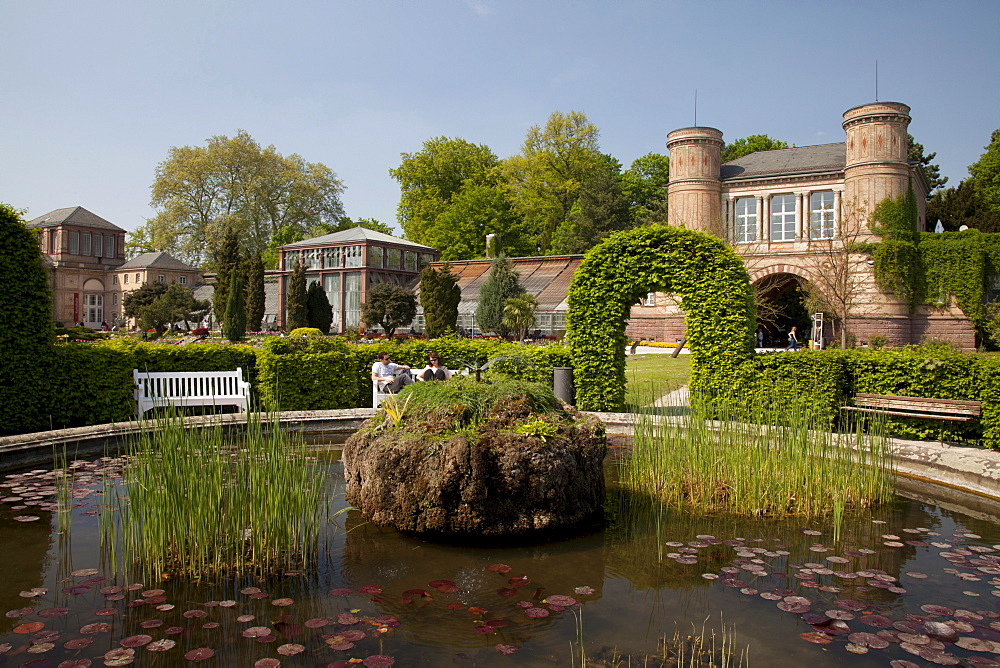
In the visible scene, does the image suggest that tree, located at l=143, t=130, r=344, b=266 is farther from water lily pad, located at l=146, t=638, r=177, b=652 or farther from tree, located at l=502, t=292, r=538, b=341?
water lily pad, located at l=146, t=638, r=177, b=652

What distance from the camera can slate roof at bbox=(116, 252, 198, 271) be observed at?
4991 cm

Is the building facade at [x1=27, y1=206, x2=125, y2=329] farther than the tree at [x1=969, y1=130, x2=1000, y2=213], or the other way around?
the building facade at [x1=27, y1=206, x2=125, y2=329]

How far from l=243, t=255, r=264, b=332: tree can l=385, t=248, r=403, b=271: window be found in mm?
8068

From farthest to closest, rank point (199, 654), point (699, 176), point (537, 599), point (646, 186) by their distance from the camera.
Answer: point (646, 186), point (699, 176), point (537, 599), point (199, 654)

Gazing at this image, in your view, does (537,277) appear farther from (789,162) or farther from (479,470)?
(479,470)

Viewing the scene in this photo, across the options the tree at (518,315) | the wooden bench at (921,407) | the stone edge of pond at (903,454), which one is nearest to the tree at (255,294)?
the tree at (518,315)

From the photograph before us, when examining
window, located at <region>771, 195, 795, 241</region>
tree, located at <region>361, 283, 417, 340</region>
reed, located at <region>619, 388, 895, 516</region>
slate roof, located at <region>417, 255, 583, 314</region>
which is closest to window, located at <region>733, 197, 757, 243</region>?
window, located at <region>771, 195, 795, 241</region>

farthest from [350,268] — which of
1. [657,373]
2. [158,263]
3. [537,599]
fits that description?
[537,599]

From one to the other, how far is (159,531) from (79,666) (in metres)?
0.89

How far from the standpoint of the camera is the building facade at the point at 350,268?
37000 millimetres

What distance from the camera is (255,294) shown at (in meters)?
31.6

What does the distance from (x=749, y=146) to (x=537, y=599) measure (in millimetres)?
49250

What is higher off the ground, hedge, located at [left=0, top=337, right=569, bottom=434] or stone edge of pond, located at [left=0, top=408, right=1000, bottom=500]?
hedge, located at [left=0, top=337, right=569, bottom=434]

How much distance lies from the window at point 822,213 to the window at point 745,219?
2498 millimetres
